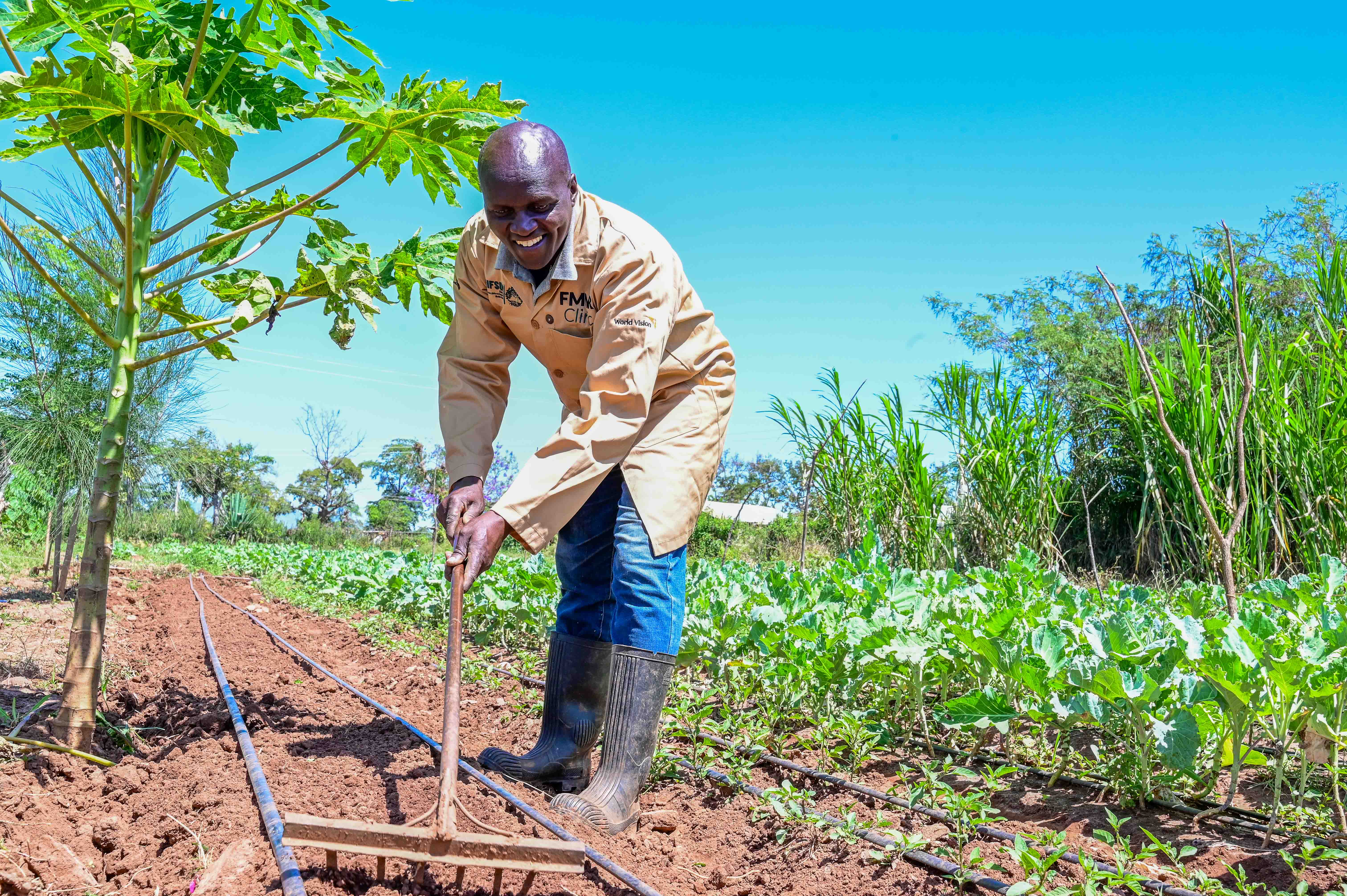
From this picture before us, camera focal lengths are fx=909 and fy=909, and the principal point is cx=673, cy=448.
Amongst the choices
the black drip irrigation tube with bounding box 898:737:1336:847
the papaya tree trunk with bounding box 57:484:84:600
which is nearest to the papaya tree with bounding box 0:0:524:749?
the black drip irrigation tube with bounding box 898:737:1336:847

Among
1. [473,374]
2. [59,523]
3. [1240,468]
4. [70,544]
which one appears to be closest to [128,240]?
[473,374]

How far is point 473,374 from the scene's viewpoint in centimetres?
265

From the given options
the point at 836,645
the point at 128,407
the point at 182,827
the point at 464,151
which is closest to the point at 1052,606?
the point at 836,645

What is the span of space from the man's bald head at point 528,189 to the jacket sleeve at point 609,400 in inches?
6.9

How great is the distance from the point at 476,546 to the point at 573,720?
2.47 ft

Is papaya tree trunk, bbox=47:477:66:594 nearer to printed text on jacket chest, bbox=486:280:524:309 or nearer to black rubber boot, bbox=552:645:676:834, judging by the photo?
printed text on jacket chest, bbox=486:280:524:309

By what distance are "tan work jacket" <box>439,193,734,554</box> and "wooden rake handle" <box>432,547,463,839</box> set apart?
24 cm

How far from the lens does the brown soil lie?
1.80 metres

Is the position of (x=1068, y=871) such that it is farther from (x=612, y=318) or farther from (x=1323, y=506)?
(x=1323, y=506)

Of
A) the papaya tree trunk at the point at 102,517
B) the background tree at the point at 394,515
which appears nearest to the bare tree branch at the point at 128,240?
the papaya tree trunk at the point at 102,517

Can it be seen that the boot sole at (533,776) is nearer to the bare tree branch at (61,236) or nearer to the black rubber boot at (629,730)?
the black rubber boot at (629,730)

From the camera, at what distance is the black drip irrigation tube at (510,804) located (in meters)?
1.78

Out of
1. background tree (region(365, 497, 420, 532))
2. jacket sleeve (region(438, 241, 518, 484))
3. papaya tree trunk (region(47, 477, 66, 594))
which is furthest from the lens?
background tree (region(365, 497, 420, 532))

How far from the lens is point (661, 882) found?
75.6 inches
